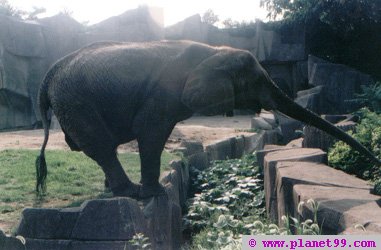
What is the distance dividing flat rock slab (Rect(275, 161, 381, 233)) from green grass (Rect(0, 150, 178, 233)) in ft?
5.24

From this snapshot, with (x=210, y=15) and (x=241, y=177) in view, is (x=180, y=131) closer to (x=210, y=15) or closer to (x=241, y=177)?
(x=241, y=177)

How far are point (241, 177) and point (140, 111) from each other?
3132 mm

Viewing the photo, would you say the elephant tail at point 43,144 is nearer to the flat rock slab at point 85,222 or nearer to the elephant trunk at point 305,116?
the flat rock slab at point 85,222

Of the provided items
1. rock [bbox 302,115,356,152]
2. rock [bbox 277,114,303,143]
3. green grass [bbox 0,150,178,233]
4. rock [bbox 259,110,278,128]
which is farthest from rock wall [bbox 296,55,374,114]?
green grass [bbox 0,150,178,233]

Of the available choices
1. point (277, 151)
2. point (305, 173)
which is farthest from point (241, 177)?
point (305, 173)

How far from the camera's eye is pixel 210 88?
4.59 metres

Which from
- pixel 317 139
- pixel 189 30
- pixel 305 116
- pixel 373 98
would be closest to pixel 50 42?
pixel 189 30

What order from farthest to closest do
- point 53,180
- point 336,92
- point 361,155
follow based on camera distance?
point 336,92, point 361,155, point 53,180

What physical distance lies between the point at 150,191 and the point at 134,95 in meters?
0.84

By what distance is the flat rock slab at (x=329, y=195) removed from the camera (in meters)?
3.48

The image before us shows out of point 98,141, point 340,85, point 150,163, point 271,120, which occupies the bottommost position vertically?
point 271,120

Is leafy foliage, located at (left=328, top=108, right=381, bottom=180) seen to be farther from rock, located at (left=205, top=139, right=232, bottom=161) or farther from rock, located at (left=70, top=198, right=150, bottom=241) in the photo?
rock, located at (left=205, top=139, right=232, bottom=161)

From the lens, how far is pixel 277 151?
6.82m

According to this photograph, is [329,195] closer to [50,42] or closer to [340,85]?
[340,85]
